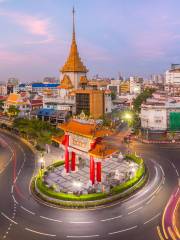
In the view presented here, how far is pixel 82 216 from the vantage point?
29.8m

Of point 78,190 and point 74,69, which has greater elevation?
point 74,69

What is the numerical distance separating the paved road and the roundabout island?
52.1 inches

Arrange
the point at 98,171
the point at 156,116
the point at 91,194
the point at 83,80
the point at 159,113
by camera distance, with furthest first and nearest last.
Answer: the point at 83,80 < the point at 156,116 < the point at 159,113 < the point at 98,171 < the point at 91,194

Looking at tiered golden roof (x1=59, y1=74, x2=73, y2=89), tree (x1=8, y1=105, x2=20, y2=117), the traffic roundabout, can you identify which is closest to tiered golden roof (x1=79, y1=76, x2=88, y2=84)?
tiered golden roof (x1=59, y1=74, x2=73, y2=89)

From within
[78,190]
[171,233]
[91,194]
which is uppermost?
[78,190]

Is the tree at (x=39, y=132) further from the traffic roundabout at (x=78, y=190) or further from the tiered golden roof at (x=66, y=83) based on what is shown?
→ the tiered golden roof at (x=66, y=83)

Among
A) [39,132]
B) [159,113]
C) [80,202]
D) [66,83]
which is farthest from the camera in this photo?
[66,83]

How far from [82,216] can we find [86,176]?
11.2m

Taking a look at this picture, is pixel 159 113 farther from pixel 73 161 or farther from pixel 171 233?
pixel 171 233

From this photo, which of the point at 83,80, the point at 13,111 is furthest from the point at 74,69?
the point at 13,111

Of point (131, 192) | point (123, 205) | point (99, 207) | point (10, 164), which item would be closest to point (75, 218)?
point (99, 207)

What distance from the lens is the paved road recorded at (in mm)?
26155

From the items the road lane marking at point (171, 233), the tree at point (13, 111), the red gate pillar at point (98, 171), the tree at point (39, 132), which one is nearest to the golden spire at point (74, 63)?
the tree at point (13, 111)

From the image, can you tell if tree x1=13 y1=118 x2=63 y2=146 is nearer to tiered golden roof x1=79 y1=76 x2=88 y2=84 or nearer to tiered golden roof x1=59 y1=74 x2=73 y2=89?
tiered golden roof x1=59 y1=74 x2=73 y2=89
